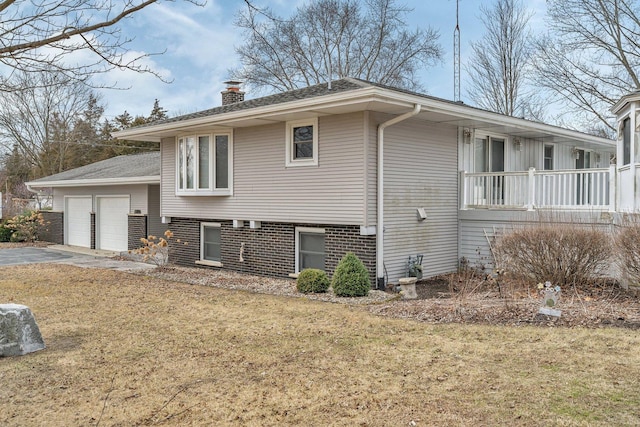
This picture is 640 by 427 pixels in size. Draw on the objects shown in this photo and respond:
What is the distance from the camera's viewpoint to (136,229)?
1752 cm

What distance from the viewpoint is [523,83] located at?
2719 centimetres

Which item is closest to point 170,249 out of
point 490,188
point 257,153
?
point 257,153

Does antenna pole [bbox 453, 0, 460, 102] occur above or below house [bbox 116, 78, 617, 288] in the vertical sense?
above

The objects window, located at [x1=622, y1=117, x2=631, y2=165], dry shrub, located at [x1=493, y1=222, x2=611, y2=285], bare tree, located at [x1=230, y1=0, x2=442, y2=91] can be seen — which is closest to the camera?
dry shrub, located at [x1=493, y1=222, x2=611, y2=285]

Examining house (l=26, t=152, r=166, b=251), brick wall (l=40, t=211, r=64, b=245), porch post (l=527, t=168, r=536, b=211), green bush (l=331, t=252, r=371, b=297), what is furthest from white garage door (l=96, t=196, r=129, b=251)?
porch post (l=527, t=168, r=536, b=211)

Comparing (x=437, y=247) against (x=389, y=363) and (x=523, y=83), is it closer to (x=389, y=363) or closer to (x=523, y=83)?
(x=389, y=363)

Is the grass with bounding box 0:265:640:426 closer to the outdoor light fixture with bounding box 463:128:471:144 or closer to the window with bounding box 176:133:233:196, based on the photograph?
the window with bounding box 176:133:233:196

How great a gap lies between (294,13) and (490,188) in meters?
22.1

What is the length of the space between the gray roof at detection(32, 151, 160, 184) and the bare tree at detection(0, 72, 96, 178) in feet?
38.1

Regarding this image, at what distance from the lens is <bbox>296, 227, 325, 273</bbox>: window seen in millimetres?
11305

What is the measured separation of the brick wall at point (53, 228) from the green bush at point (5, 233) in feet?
4.91

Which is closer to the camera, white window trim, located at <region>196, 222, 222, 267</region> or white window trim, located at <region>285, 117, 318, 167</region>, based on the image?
white window trim, located at <region>285, 117, 318, 167</region>

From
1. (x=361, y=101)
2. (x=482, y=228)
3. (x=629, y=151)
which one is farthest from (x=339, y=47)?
(x=629, y=151)

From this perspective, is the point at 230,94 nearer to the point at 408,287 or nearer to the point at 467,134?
the point at 467,134
